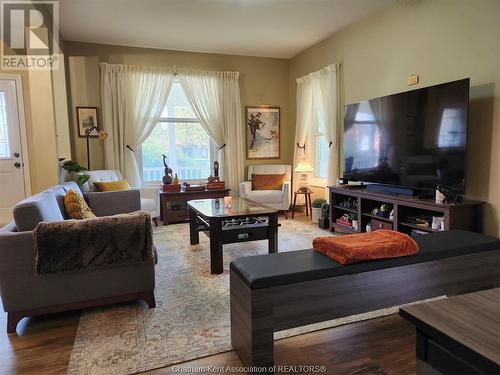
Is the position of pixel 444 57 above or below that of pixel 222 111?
above

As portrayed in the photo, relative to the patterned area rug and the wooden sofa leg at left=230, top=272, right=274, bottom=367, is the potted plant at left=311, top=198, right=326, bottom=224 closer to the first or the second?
the patterned area rug

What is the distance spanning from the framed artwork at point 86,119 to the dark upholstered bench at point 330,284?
4320 mm

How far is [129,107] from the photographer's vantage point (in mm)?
5223

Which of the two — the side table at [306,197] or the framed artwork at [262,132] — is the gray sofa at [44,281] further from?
the framed artwork at [262,132]

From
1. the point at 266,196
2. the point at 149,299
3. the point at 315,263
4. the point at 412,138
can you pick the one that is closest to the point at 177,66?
the point at 266,196

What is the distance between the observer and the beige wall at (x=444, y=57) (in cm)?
286

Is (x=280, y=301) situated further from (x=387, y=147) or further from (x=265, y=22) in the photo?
(x=265, y=22)

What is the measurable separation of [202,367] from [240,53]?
16.9ft

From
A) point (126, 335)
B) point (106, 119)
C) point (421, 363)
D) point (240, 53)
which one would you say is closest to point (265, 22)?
point (240, 53)

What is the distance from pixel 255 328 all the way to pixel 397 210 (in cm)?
235

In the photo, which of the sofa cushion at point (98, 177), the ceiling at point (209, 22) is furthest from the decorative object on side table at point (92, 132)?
the ceiling at point (209, 22)

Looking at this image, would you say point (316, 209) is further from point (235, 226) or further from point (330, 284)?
point (330, 284)

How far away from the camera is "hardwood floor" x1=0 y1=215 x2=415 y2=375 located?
5.57 feet

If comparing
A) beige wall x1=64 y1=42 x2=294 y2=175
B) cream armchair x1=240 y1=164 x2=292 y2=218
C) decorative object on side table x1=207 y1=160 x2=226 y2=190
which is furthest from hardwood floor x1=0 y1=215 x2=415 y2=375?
beige wall x1=64 y1=42 x2=294 y2=175
